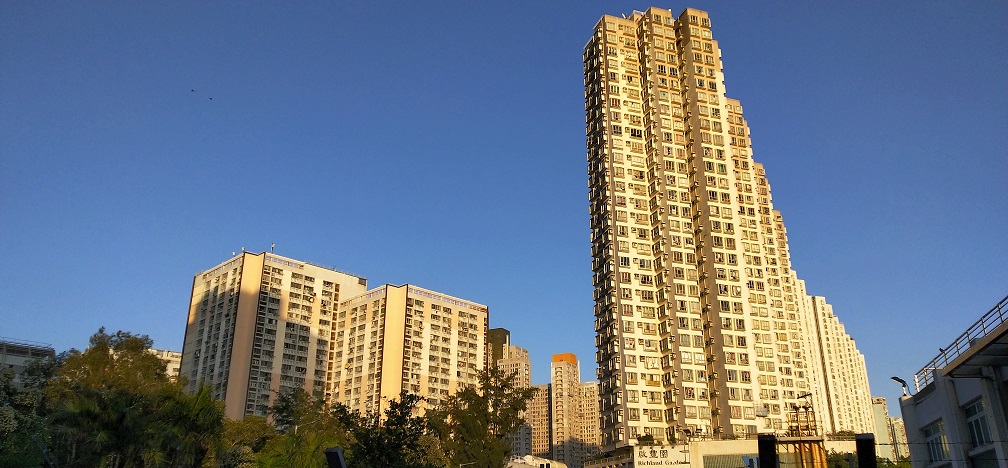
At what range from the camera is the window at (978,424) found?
1164 inches

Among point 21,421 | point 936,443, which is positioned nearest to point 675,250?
point 936,443

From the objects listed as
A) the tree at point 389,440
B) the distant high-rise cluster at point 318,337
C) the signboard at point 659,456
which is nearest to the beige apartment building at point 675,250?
the signboard at point 659,456

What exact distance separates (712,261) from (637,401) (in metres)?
17.2

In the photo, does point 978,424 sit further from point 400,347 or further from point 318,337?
point 318,337

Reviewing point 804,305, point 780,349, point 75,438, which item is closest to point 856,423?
point 804,305

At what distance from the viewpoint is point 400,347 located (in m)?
120

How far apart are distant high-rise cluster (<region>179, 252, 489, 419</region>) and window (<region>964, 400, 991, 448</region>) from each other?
92.2 metres

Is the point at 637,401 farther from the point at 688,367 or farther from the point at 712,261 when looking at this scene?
the point at 712,261

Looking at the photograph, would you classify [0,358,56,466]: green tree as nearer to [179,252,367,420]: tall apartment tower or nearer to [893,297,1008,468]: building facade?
[893,297,1008,468]: building facade

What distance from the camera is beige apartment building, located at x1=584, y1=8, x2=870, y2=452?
80.4 m

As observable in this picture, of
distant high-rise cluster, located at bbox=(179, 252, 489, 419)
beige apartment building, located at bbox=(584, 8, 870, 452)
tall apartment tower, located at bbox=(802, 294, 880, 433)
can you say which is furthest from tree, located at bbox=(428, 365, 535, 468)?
tall apartment tower, located at bbox=(802, 294, 880, 433)

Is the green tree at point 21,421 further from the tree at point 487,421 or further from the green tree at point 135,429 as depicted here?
the tree at point 487,421

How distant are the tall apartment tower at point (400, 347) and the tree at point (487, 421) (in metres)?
54.4

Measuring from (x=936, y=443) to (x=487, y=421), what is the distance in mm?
32913
